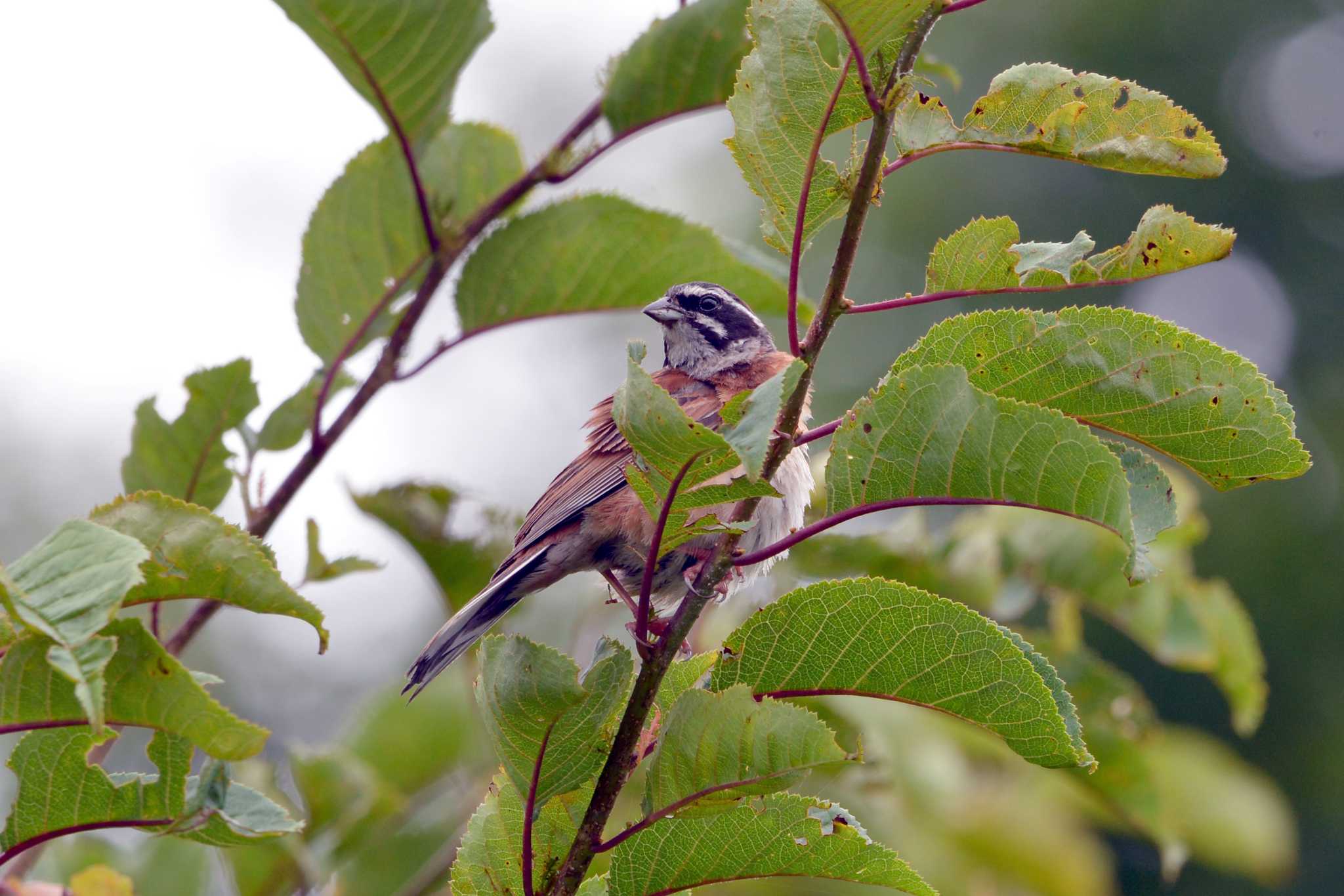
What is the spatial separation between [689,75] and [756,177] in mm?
1476

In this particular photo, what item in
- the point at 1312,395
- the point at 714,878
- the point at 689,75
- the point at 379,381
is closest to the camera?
the point at 714,878

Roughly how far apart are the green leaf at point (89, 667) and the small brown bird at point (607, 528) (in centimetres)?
161

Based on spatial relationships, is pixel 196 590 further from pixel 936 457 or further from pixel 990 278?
pixel 990 278

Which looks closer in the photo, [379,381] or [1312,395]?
[379,381]

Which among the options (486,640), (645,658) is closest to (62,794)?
(486,640)

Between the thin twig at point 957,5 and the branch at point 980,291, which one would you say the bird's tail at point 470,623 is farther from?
the thin twig at point 957,5

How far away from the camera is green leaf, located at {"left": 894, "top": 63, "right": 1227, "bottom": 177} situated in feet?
6.16

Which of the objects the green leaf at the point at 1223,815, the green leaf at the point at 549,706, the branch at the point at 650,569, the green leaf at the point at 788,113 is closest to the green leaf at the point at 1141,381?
the green leaf at the point at 788,113

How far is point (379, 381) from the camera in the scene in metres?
3.10

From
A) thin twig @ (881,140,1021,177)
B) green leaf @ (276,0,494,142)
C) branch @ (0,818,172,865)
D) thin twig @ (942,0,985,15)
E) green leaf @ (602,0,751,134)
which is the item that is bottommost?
branch @ (0,818,172,865)

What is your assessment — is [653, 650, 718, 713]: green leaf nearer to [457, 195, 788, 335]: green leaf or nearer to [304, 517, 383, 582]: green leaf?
[304, 517, 383, 582]: green leaf

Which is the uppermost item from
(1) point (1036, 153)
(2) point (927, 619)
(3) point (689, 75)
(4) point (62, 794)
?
(3) point (689, 75)

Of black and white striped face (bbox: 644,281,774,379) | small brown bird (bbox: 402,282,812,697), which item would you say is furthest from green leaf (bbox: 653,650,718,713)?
black and white striped face (bbox: 644,281,774,379)

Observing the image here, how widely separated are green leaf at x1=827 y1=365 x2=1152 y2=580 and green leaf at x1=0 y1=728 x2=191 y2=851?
1.22 m
